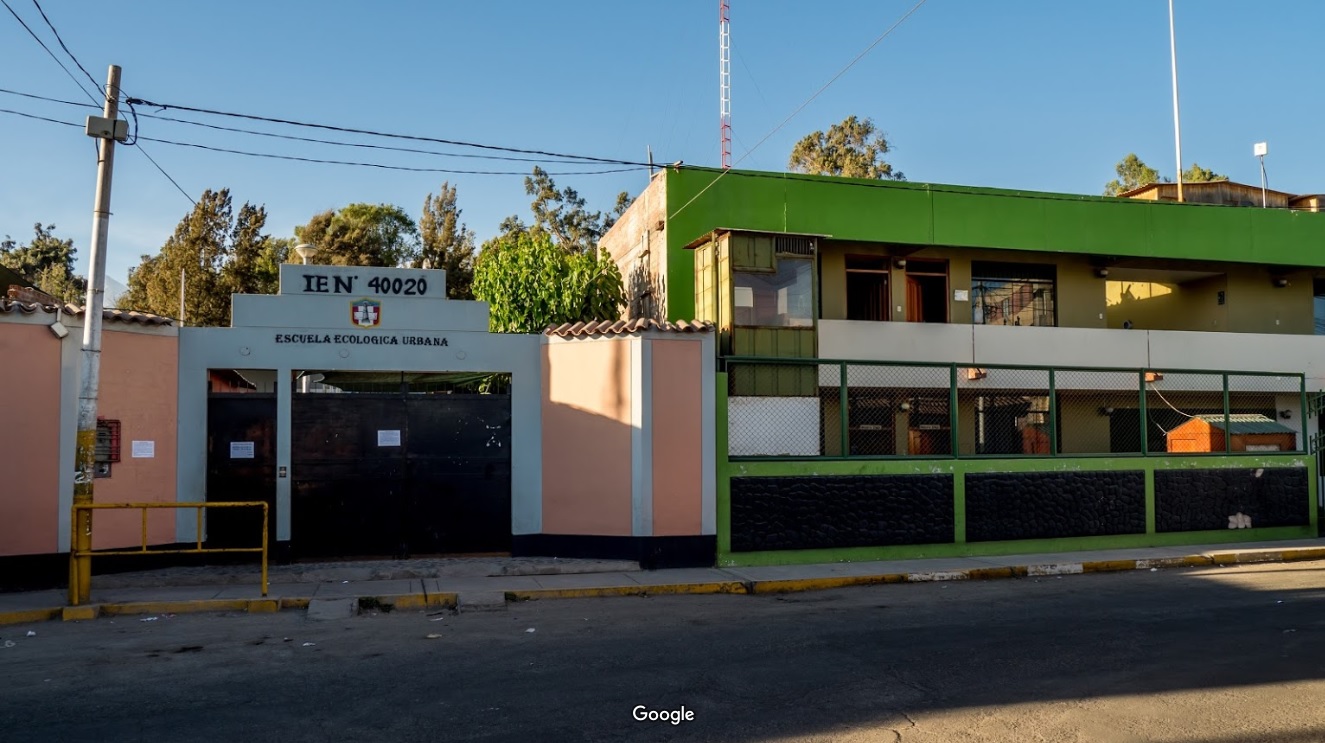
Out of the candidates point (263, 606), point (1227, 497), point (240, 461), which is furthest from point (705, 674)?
point (1227, 497)

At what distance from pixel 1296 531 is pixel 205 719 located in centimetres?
1784

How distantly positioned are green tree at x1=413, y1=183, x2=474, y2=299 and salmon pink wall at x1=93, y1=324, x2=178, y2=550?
2805 centimetres

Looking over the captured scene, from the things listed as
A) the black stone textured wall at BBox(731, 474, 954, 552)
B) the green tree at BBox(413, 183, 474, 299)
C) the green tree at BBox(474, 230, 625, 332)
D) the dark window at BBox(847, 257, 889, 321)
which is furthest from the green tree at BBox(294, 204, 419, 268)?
the black stone textured wall at BBox(731, 474, 954, 552)

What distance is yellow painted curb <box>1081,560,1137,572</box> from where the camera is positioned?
13.9m

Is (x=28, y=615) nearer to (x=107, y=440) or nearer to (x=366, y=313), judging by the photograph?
(x=107, y=440)

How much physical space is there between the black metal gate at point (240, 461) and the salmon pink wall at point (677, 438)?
511cm

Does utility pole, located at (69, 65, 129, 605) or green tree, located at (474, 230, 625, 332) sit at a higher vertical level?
green tree, located at (474, 230, 625, 332)

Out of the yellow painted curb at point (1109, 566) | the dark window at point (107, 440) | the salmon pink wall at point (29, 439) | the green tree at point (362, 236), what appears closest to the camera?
the salmon pink wall at point (29, 439)

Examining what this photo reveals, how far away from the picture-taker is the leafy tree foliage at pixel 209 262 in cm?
3288

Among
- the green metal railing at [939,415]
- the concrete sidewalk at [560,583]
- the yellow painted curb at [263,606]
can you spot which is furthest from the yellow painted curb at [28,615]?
the green metal railing at [939,415]

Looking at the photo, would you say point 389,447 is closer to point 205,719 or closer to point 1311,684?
point 205,719

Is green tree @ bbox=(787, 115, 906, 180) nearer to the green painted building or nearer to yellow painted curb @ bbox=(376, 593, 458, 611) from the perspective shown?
the green painted building

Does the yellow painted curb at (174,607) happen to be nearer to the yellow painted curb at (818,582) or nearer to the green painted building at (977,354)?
the yellow painted curb at (818,582)

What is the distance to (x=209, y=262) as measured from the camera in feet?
111
